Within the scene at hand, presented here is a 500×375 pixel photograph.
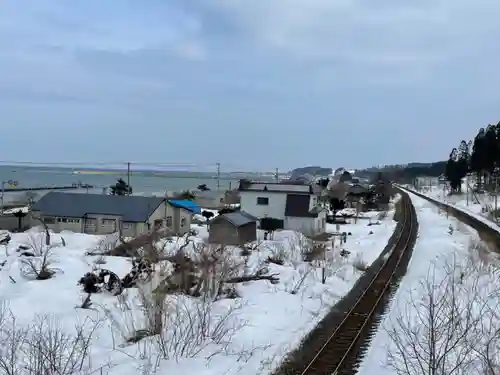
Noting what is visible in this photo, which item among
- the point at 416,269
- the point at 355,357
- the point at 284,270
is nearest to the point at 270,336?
the point at 355,357

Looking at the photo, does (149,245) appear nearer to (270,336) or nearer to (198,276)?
(198,276)

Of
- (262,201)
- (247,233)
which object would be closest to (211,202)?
(262,201)

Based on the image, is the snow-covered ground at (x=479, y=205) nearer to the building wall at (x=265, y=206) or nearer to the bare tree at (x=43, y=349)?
the building wall at (x=265, y=206)

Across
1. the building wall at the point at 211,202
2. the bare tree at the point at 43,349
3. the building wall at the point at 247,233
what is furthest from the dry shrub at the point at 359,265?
the building wall at the point at 211,202

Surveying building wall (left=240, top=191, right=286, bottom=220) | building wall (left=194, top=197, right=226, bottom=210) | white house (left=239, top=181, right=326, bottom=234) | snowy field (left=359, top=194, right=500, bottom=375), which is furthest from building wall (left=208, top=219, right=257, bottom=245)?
building wall (left=194, top=197, right=226, bottom=210)

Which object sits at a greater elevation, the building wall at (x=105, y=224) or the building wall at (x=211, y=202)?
the building wall at (x=105, y=224)

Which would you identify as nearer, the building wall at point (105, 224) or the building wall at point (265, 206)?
the building wall at point (105, 224)
